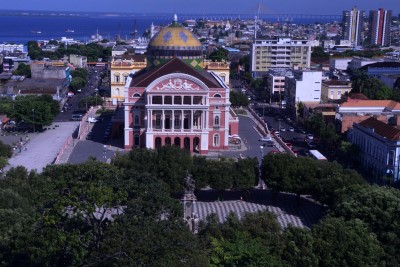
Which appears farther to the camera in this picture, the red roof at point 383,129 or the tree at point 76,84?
the tree at point 76,84

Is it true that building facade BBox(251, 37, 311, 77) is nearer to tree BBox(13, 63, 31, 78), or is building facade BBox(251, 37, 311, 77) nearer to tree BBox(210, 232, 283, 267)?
tree BBox(13, 63, 31, 78)

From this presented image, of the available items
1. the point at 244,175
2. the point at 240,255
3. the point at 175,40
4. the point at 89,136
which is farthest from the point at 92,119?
the point at 240,255

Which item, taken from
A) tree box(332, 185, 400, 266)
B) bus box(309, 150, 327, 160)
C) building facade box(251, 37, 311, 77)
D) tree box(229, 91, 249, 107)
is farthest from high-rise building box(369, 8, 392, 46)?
tree box(332, 185, 400, 266)

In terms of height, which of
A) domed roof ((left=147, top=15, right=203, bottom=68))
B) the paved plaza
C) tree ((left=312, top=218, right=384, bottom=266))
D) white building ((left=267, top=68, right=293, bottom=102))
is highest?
domed roof ((left=147, top=15, right=203, bottom=68))

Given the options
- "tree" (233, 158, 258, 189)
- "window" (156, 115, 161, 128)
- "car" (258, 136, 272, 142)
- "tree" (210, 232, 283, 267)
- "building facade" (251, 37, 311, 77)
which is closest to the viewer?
"tree" (210, 232, 283, 267)

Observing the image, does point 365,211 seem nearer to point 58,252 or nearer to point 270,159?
point 270,159

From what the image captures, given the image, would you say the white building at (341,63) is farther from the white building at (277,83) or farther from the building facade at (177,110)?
the building facade at (177,110)

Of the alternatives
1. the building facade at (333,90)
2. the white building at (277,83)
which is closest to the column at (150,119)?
the building facade at (333,90)
